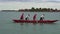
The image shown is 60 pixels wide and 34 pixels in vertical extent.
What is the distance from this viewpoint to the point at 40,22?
50.2 metres

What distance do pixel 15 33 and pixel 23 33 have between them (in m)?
1.14

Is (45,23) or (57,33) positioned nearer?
(57,33)

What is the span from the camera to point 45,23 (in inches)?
1991

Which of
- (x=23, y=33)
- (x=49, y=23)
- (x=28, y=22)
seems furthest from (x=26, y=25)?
(x=23, y=33)

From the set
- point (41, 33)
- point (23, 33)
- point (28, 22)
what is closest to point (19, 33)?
point (23, 33)

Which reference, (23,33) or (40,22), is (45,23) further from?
(23,33)

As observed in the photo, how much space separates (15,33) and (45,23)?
14687 millimetres

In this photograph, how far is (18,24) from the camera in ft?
171

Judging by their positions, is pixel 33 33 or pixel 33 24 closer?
pixel 33 33

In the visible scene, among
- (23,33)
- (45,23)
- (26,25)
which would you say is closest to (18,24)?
(26,25)

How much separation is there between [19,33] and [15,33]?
1.87 feet

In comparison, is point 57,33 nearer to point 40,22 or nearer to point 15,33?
point 15,33

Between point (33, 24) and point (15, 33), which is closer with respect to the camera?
point (15, 33)

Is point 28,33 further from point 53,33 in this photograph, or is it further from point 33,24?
point 33,24
